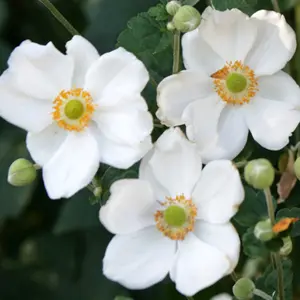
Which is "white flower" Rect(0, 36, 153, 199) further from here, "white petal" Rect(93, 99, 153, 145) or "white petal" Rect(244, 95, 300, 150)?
"white petal" Rect(244, 95, 300, 150)

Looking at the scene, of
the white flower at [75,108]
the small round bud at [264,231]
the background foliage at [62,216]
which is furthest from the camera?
the background foliage at [62,216]

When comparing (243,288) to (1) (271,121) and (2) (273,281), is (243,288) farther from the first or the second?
(1) (271,121)

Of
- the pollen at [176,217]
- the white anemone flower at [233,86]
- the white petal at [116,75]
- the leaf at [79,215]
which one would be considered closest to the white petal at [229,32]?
the white anemone flower at [233,86]

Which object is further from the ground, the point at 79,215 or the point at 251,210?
the point at 251,210

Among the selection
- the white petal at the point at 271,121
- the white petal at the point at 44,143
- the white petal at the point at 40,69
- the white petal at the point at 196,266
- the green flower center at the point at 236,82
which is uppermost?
the white petal at the point at 40,69

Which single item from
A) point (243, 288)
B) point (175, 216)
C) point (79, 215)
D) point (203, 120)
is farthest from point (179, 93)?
point (79, 215)

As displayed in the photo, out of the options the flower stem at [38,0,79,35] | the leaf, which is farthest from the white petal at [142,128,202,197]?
the leaf

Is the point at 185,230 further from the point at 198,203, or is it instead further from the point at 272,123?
the point at 272,123

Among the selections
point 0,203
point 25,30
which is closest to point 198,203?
point 0,203

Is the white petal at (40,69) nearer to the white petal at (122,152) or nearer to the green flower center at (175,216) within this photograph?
the white petal at (122,152)
